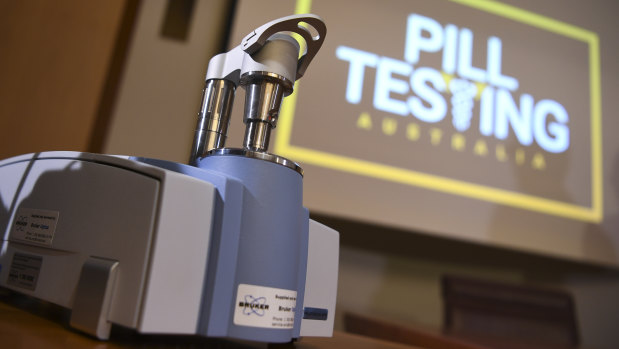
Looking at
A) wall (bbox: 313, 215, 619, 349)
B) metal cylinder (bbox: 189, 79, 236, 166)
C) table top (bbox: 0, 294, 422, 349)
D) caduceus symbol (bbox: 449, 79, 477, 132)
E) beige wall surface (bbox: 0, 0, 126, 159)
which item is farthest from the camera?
wall (bbox: 313, 215, 619, 349)

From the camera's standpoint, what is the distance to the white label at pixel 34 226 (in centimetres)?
37

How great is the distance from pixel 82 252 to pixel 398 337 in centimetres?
69

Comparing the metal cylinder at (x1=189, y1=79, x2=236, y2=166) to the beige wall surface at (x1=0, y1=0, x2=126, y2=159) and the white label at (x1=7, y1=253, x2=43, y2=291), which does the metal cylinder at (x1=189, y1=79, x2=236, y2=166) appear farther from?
the beige wall surface at (x1=0, y1=0, x2=126, y2=159)

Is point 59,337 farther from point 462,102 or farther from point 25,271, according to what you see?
point 462,102

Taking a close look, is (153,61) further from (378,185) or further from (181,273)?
(181,273)

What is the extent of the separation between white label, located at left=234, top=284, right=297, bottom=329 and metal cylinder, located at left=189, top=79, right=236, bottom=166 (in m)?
0.14

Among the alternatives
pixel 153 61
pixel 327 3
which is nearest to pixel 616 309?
pixel 327 3

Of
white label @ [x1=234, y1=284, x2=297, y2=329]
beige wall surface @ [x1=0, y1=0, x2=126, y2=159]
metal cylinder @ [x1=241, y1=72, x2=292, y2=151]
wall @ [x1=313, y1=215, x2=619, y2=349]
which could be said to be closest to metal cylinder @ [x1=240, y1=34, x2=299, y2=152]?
metal cylinder @ [x1=241, y1=72, x2=292, y2=151]

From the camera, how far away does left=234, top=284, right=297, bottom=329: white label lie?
1.07ft

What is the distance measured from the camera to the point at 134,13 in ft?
4.46

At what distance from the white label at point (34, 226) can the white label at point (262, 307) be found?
6.3 inches

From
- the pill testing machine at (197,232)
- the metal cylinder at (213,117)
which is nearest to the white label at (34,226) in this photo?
the pill testing machine at (197,232)

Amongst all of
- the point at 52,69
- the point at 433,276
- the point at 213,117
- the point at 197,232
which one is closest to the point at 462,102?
the point at 433,276

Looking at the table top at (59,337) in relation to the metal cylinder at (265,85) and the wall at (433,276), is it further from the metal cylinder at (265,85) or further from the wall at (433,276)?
the wall at (433,276)
